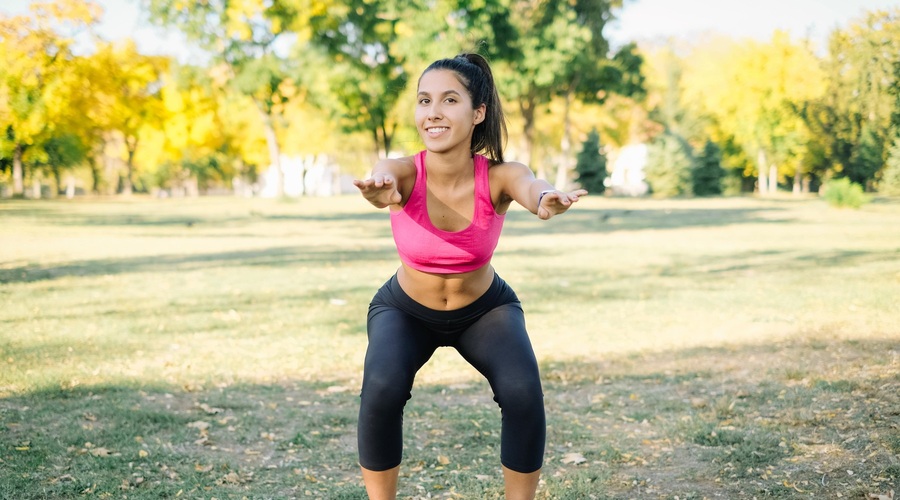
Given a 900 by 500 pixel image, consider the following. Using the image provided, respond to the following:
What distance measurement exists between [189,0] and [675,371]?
1618 inches

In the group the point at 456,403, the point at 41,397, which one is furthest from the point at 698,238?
the point at 41,397

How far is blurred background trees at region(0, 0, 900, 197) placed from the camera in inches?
1395

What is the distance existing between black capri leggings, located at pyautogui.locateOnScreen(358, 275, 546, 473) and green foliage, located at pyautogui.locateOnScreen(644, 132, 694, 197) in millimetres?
49992

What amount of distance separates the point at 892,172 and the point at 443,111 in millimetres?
12443

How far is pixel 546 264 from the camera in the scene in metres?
16.0

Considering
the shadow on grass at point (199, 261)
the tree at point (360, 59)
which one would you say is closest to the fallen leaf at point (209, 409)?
the shadow on grass at point (199, 261)

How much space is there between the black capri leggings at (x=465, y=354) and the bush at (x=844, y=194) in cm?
2997

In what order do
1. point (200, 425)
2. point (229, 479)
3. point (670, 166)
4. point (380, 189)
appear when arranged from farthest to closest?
point (670, 166)
point (200, 425)
point (229, 479)
point (380, 189)

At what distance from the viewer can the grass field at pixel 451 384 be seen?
4555 millimetres

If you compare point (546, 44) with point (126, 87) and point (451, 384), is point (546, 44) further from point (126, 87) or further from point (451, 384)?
point (451, 384)

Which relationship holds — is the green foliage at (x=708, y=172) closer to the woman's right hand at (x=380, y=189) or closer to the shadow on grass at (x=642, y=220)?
the shadow on grass at (x=642, y=220)

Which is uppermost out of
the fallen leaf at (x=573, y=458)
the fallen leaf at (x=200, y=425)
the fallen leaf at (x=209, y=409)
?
the fallen leaf at (x=200, y=425)

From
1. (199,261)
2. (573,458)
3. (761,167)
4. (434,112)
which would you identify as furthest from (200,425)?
(761,167)

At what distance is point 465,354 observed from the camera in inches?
147
